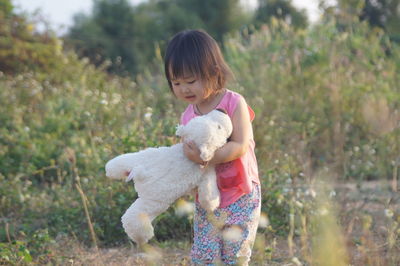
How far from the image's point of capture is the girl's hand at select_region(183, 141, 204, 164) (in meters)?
2.09

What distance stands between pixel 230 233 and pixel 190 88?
1.97ft

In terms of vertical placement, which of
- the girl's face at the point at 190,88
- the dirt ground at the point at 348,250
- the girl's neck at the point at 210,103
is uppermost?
the girl's face at the point at 190,88

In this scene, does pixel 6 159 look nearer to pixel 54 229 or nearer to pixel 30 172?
pixel 30 172

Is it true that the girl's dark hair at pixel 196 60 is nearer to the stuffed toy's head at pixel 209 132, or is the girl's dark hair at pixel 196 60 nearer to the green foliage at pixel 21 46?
the stuffed toy's head at pixel 209 132

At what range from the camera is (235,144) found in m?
2.16

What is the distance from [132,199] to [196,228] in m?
1.29

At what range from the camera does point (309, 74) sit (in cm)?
638

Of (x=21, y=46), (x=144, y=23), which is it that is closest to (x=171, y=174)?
(x=21, y=46)

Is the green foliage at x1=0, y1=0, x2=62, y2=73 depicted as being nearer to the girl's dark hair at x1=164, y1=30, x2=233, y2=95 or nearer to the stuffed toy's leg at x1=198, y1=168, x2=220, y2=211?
the girl's dark hair at x1=164, y1=30, x2=233, y2=95

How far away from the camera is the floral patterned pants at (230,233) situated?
7.43ft

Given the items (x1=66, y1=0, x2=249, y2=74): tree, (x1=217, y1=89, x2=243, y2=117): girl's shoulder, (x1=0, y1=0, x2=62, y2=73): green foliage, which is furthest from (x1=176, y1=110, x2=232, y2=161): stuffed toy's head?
(x1=66, y1=0, x2=249, y2=74): tree

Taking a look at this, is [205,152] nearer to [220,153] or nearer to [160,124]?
[220,153]

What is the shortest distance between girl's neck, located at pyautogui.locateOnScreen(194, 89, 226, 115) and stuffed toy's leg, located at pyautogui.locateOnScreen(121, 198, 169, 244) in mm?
440

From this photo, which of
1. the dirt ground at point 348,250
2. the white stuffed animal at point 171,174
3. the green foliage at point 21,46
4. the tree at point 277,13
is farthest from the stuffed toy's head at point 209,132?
the tree at point 277,13
